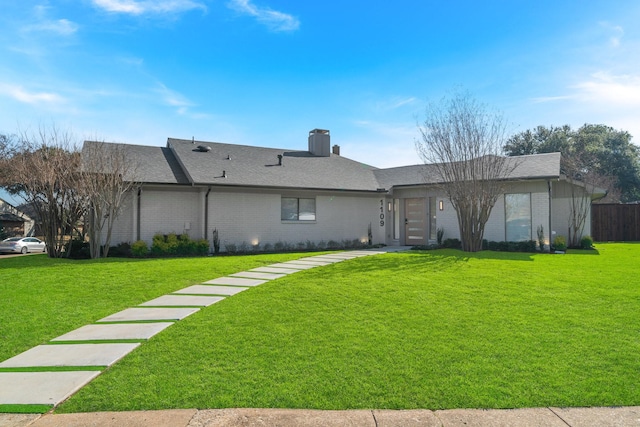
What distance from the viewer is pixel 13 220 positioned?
3075 cm

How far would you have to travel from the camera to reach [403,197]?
1792 centimetres

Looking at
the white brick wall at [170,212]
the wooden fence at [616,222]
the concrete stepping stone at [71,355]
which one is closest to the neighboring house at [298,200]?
the white brick wall at [170,212]

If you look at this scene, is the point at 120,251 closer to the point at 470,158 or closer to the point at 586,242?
the point at 470,158

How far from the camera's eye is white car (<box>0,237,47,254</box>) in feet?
79.3

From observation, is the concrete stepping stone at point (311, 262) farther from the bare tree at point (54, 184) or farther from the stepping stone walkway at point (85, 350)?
the bare tree at point (54, 184)

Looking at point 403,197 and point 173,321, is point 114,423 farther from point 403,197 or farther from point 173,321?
point 403,197

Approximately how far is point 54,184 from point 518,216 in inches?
667

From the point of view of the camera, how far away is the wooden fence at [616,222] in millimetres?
21062

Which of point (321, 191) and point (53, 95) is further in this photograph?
point (321, 191)

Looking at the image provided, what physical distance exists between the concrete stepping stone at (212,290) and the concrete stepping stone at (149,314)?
1.17 meters

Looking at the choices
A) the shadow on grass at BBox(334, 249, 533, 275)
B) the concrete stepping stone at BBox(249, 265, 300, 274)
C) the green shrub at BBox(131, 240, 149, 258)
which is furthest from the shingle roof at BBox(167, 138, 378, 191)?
the shadow on grass at BBox(334, 249, 533, 275)

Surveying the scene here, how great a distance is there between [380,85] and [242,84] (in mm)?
5558

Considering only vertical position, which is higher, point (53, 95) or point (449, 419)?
point (53, 95)

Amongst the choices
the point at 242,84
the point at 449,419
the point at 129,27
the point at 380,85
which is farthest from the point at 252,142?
the point at 449,419
